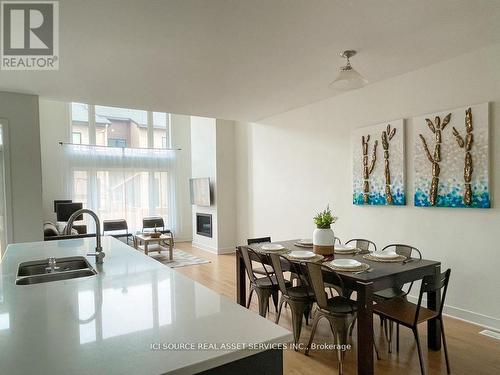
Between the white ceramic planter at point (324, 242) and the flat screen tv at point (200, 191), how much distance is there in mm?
4373

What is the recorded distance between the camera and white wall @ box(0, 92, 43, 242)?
3.97 metres

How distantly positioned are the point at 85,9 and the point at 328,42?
6.41 feet

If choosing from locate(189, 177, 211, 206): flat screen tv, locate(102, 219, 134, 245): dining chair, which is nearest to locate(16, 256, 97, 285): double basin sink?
locate(189, 177, 211, 206): flat screen tv

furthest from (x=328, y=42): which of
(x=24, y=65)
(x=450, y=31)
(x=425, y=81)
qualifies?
(x=24, y=65)

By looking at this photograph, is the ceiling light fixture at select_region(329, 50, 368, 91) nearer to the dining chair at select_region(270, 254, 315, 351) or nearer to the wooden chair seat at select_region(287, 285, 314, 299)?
the dining chair at select_region(270, 254, 315, 351)

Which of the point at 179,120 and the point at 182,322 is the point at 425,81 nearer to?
the point at 182,322

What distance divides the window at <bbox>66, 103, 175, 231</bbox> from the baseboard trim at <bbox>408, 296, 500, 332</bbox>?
6.62 metres

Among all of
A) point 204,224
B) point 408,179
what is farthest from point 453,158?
point 204,224

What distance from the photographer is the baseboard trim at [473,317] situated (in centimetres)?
293

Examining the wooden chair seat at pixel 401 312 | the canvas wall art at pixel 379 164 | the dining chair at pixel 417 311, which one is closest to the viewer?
the dining chair at pixel 417 311

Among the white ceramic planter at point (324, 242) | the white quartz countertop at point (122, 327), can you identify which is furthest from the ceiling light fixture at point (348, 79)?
the white quartz countertop at point (122, 327)

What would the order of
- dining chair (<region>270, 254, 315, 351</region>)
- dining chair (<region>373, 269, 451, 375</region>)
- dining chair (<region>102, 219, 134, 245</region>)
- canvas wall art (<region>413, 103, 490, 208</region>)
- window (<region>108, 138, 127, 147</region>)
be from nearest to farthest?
1. dining chair (<region>373, 269, 451, 375</region>)
2. dining chair (<region>270, 254, 315, 351</region>)
3. canvas wall art (<region>413, 103, 490, 208</region>)
4. dining chair (<region>102, 219, 134, 245</region>)
5. window (<region>108, 138, 127, 147</region>)

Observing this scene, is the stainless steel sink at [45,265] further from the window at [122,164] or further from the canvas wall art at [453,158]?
the window at [122,164]

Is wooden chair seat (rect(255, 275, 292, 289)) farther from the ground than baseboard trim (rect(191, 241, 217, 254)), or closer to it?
farther from the ground
